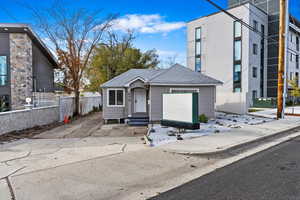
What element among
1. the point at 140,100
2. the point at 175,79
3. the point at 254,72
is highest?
the point at 254,72

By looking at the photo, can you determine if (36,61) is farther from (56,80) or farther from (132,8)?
(132,8)

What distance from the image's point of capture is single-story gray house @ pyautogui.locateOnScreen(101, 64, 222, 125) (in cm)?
1223

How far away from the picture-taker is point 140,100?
536 inches

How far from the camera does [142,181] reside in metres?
4.11

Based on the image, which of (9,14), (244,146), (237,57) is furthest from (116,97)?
(237,57)

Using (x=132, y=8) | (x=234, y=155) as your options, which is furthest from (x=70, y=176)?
(x=132, y=8)

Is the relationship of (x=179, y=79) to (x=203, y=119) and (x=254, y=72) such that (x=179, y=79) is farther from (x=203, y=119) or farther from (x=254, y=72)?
(x=254, y=72)

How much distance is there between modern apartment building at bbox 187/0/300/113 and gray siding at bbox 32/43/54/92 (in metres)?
21.3

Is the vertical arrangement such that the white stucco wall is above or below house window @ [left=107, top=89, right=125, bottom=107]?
above

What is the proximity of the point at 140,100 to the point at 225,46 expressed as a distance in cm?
1970

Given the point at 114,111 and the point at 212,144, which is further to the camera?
the point at 114,111

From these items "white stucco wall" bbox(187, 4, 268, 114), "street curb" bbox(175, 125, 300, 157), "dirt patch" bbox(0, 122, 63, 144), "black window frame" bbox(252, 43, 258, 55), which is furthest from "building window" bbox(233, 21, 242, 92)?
"dirt patch" bbox(0, 122, 63, 144)

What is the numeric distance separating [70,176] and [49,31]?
15.8m

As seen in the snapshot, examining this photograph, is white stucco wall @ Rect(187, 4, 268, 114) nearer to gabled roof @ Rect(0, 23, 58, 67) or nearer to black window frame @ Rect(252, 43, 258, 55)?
black window frame @ Rect(252, 43, 258, 55)
